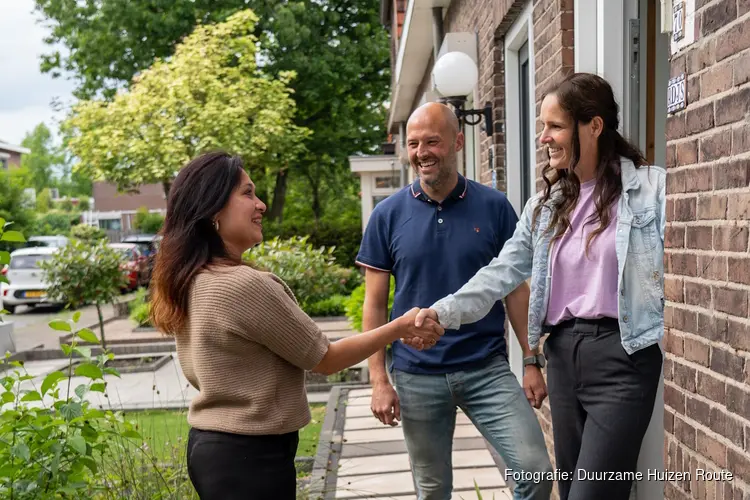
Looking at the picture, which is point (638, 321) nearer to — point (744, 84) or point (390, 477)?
point (744, 84)

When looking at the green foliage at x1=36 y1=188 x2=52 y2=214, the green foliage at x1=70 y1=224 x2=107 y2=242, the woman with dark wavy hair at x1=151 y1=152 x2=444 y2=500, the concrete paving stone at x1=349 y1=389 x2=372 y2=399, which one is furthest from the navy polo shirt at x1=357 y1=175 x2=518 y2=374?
the green foliage at x1=36 y1=188 x2=52 y2=214

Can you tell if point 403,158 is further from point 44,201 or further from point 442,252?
point 44,201

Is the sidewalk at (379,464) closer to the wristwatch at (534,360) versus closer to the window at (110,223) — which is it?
the wristwatch at (534,360)

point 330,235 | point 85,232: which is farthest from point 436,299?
point 85,232

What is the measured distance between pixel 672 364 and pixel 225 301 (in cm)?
143

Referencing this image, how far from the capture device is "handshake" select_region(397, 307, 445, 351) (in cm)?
288

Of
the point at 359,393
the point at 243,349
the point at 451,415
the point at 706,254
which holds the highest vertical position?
the point at 706,254

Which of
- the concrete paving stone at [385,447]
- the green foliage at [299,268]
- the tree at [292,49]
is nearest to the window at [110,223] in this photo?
the tree at [292,49]

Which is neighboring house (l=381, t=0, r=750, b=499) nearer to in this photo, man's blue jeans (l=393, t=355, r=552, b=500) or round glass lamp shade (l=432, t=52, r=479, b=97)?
man's blue jeans (l=393, t=355, r=552, b=500)

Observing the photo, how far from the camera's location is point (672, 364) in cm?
239

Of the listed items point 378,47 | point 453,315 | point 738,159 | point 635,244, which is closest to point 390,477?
point 453,315

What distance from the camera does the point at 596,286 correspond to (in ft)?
8.04

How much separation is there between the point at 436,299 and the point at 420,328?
25 centimetres

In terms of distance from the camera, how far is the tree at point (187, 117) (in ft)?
58.4
